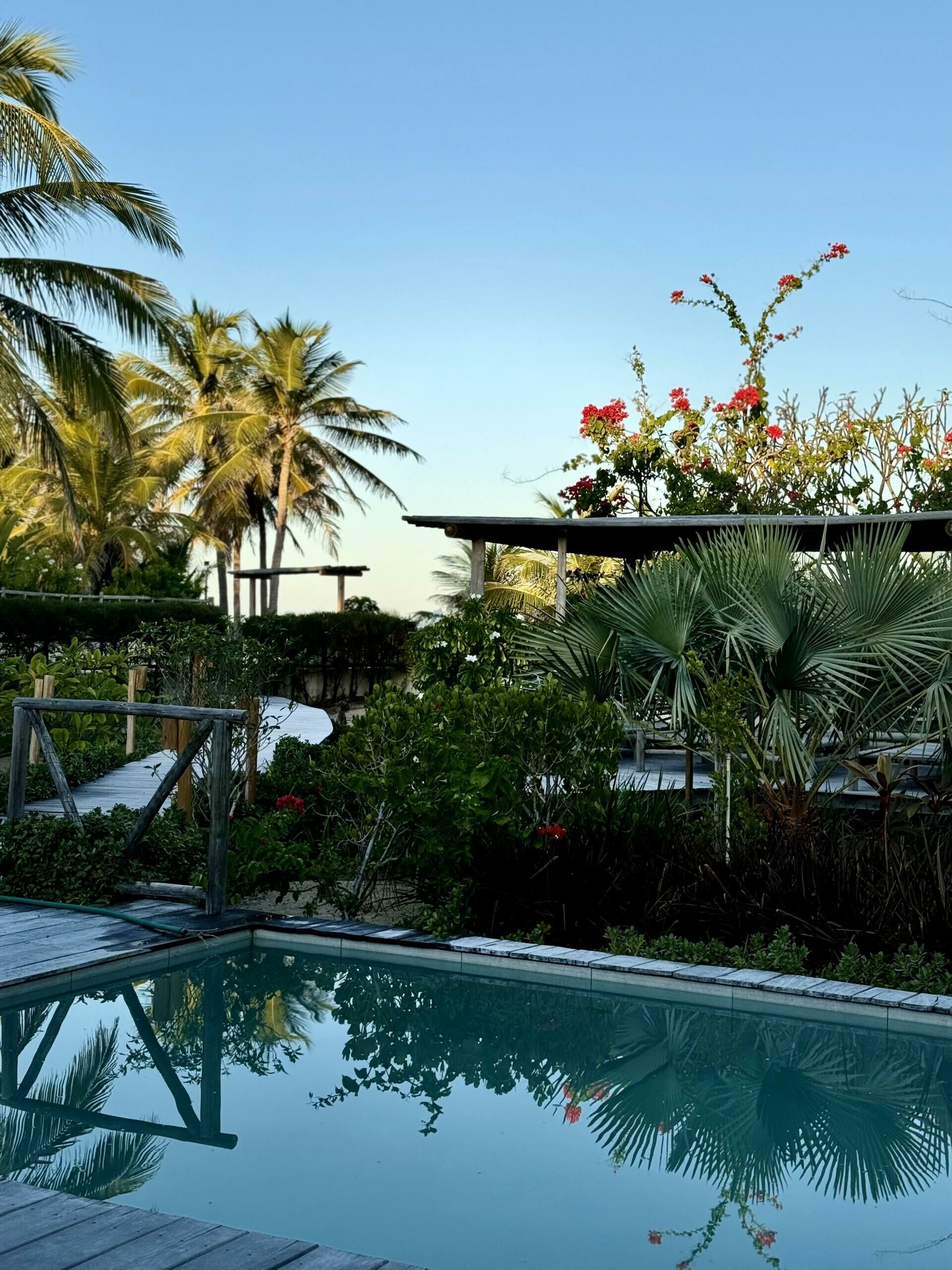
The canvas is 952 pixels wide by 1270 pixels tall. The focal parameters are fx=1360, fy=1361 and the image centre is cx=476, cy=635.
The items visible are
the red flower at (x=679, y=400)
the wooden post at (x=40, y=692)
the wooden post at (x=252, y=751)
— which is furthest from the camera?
the red flower at (x=679, y=400)

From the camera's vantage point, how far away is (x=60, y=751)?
1426cm

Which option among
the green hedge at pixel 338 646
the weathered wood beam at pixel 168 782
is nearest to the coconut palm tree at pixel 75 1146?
the weathered wood beam at pixel 168 782

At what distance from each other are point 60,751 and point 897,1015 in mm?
10122

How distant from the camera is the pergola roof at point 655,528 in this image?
40.9 ft

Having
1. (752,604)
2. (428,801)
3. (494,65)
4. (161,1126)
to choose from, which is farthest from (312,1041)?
(494,65)

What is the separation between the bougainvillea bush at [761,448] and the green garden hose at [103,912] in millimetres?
11852

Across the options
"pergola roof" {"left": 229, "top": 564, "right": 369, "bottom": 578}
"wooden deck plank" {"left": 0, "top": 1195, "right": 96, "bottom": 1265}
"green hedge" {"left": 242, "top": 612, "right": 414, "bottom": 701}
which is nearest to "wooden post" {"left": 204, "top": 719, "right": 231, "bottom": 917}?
"wooden deck plank" {"left": 0, "top": 1195, "right": 96, "bottom": 1265}

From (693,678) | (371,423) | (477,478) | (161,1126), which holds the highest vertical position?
(371,423)

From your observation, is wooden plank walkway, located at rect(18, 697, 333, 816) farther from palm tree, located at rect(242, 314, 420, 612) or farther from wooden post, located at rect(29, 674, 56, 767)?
palm tree, located at rect(242, 314, 420, 612)

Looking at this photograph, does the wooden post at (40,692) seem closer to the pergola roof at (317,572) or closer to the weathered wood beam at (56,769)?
the weathered wood beam at (56,769)

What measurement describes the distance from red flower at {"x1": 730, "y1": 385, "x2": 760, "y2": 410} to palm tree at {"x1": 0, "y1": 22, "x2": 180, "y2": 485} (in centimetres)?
891

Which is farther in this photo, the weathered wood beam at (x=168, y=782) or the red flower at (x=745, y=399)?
the red flower at (x=745, y=399)

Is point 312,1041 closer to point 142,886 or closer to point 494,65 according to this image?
point 142,886

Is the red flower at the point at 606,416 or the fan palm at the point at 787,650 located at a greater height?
the red flower at the point at 606,416
